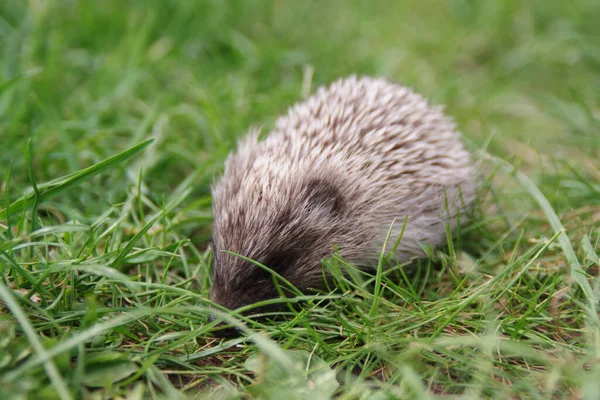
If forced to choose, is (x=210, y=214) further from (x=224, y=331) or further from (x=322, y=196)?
(x=224, y=331)

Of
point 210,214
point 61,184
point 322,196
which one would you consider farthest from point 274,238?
point 61,184

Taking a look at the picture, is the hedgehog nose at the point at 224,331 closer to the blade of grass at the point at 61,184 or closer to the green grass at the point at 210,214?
the green grass at the point at 210,214

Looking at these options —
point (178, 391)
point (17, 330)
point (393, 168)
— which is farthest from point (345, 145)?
point (17, 330)

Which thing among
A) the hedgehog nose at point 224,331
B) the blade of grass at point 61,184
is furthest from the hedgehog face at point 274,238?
the blade of grass at point 61,184

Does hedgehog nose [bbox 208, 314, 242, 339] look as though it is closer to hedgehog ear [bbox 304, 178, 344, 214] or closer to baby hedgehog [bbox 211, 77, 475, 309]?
baby hedgehog [bbox 211, 77, 475, 309]

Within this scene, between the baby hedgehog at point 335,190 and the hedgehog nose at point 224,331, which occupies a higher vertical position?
the baby hedgehog at point 335,190

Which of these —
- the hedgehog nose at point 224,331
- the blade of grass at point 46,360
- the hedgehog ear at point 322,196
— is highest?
the hedgehog ear at point 322,196

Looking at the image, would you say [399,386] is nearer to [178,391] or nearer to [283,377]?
[283,377]

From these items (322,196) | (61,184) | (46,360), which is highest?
(61,184)
